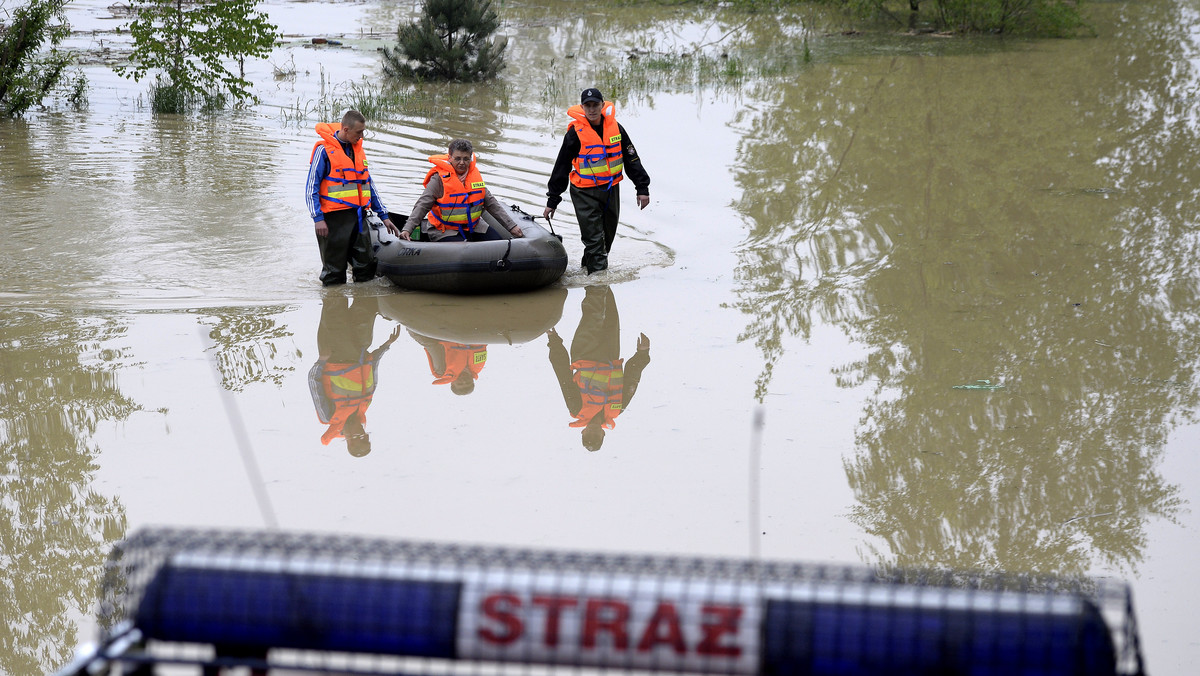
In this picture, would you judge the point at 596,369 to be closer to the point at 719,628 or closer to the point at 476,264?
the point at 476,264

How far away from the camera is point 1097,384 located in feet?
22.5

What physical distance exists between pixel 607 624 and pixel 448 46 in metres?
18.4

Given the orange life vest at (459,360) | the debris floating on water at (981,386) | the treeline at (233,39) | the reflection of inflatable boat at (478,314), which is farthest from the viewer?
the treeline at (233,39)

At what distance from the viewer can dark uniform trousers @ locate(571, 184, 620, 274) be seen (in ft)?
30.7

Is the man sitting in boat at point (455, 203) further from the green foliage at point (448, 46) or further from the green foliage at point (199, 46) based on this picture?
the green foliage at point (448, 46)

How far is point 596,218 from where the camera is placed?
941cm

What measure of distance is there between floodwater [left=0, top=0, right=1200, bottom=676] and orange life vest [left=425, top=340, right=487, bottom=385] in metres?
0.15

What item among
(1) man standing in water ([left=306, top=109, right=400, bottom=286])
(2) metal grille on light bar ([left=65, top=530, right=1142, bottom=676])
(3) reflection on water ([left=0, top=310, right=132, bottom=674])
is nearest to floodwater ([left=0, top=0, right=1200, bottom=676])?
(3) reflection on water ([left=0, top=310, right=132, bottom=674])

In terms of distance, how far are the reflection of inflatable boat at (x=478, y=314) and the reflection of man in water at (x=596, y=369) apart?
24 cm

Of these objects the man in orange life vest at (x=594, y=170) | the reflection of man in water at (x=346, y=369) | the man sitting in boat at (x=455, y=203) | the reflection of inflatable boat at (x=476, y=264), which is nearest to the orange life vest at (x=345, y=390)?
the reflection of man in water at (x=346, y=369)

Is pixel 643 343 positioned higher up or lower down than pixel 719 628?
lower down

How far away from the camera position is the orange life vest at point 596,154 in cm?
918

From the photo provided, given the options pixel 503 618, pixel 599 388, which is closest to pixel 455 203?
pixel 599 388

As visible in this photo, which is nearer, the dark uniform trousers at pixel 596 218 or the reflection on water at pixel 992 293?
the reflection on water at pixel 992 293
